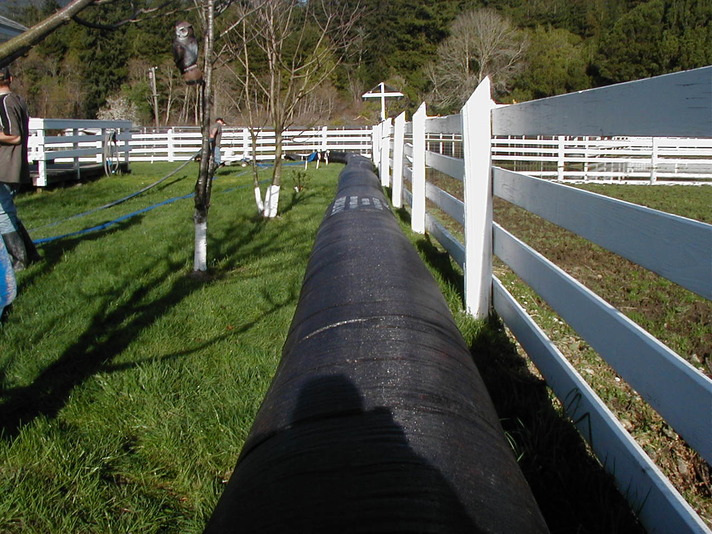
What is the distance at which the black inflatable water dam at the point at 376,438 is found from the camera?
1.21m

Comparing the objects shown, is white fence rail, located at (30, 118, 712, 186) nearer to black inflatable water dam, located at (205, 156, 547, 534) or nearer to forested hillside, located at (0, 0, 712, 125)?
black inflatable water dam, located at (205, 156, 547, 534)

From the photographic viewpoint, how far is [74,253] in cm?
667

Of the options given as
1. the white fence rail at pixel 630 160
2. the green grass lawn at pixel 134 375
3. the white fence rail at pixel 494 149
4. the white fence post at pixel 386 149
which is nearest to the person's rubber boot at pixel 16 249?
the green grass lawn at pixel 134 375

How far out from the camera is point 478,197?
13.5ft

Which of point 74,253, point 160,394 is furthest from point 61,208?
point 160,394

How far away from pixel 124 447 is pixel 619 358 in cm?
205

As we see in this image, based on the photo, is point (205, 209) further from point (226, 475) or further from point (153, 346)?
point (226, 475)

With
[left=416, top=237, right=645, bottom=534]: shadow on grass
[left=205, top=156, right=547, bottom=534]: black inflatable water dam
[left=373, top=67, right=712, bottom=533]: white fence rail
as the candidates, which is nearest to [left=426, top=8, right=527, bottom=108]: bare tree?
[left=373, top=67, right=712, bottom=533]: white fence rail

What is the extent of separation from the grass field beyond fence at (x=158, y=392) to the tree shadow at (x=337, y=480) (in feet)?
3.18

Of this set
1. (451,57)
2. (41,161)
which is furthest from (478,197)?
(451,57)

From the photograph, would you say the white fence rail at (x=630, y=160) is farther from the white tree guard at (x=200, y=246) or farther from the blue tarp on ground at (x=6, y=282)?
the blue tarp on ground at (x=6, y=282)

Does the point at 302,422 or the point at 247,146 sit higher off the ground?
the point at 247,146

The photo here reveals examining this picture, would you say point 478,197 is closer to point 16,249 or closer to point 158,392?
point 158,392

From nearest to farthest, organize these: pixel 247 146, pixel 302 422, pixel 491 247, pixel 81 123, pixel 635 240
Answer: pixel 302 422 → pixel 635 240 → pixel 491 247 → pixel 81 123 → pixel 247 146
